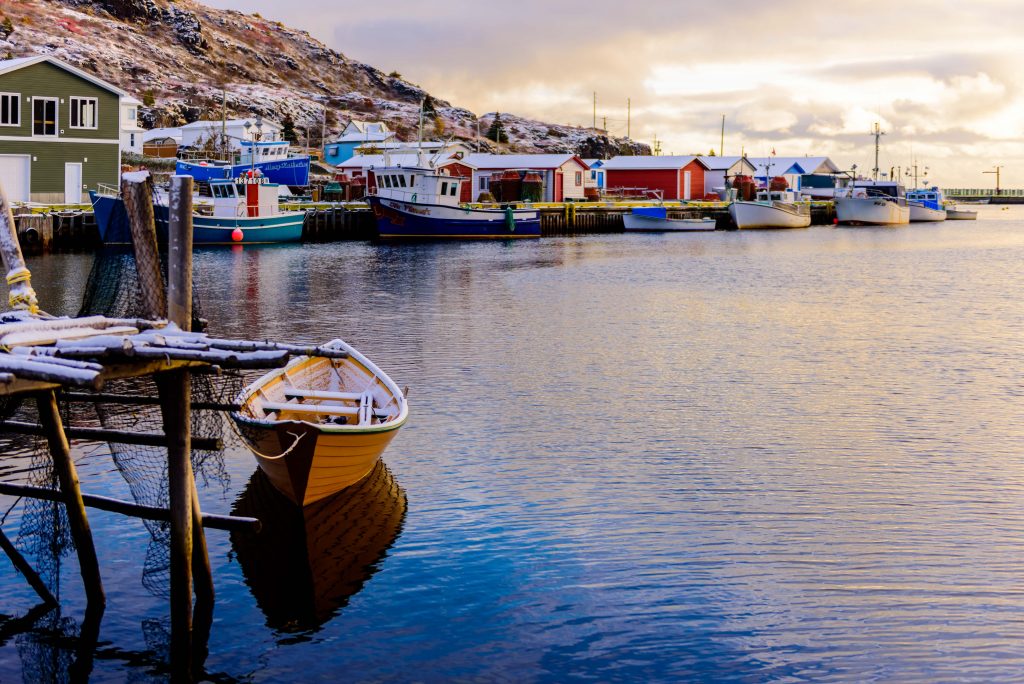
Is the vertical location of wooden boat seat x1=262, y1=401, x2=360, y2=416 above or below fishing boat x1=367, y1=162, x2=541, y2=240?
below

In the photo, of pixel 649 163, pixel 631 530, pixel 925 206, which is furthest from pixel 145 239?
pixel 925 206

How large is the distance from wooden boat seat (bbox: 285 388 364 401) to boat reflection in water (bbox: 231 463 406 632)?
1128mm

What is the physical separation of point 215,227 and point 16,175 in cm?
1012

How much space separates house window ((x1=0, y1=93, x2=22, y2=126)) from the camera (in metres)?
59.4

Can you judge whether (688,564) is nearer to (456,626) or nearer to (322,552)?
(456,626)

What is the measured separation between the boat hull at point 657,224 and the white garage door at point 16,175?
150 feet

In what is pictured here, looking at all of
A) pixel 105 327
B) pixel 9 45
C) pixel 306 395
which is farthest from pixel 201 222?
pixel 9 45

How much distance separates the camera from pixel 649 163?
354 ft

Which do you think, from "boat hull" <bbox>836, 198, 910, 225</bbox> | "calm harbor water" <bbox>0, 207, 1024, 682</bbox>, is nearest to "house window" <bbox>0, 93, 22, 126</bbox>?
"calm harbor water" <bbox>0, 207, 1024, 682</bbox>

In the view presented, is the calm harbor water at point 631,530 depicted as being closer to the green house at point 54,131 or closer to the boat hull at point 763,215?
the green house at point 54,131

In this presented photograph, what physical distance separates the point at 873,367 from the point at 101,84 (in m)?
48.7

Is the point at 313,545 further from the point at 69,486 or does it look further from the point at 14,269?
the point at 14,269

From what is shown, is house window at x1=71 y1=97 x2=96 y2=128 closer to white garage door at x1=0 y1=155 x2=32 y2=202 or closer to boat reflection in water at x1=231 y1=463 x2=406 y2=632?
white garage door at x1=0 y1=155 x2=32 y2=202

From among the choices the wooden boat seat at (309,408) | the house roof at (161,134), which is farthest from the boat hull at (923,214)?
the wooden boat seat at (309,408)
